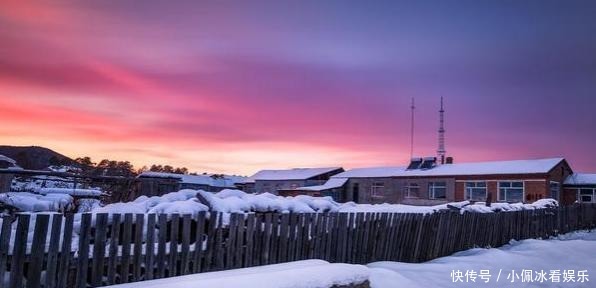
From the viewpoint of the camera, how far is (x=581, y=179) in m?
37.4

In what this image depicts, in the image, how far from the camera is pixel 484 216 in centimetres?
1185

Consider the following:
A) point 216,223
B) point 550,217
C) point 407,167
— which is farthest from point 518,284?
point 407,167

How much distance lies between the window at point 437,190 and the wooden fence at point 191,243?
31834 millimetres

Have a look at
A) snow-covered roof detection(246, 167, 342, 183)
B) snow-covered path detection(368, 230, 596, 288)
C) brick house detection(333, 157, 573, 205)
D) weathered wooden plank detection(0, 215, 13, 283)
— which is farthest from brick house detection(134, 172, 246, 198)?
brick house detection(333, 157, 573, 205)

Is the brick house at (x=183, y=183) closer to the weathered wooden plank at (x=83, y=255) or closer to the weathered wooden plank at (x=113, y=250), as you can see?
the weathered wooden plank at (x=113, y=250)

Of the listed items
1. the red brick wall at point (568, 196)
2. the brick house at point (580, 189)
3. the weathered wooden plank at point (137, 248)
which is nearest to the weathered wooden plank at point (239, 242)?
the weathered wooden plank at point (137, 248)

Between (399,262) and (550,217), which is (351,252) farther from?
(550,217)

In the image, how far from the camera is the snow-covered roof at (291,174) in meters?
57.0

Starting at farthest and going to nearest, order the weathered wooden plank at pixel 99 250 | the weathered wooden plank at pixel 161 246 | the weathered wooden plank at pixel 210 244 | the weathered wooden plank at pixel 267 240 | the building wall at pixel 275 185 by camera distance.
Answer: the building wall at pixel 275 185 → the weathered wooden plank at pixel 267 240 → the weathered wooden plank at pixel 210 244 → the weathered wooden plank at pixel 161 246 → the weathered wooden plank at pixel 99 250

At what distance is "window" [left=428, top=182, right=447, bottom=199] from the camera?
1607 inches

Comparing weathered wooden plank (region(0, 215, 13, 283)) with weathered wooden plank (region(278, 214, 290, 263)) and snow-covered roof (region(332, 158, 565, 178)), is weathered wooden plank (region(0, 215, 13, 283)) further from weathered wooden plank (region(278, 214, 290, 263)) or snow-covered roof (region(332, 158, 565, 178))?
snow-covered roof (region(332, 158, 565, 178))

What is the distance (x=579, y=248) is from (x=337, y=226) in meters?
7.73

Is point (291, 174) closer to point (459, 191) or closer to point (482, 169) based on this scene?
point (459, 191)

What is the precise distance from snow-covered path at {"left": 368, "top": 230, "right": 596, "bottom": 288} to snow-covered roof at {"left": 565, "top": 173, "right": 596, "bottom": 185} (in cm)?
2909
